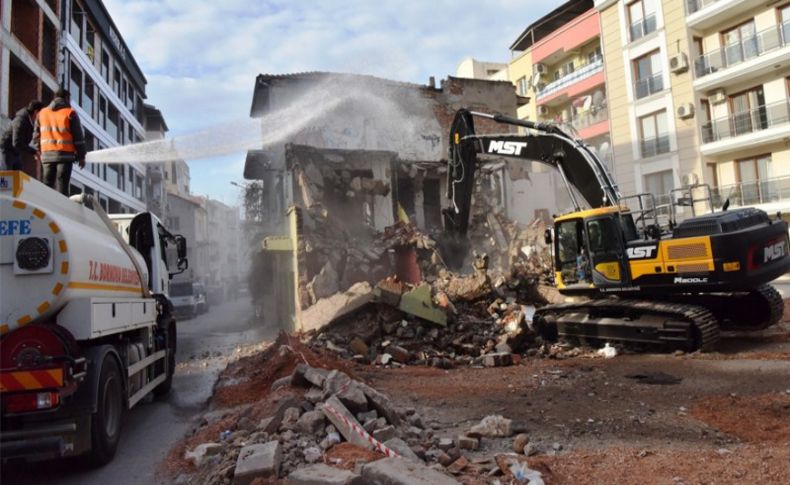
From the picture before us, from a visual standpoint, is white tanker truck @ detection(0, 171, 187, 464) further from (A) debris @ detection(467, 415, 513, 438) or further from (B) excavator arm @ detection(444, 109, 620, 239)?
(B) excavator arm @ detection(444, 109, 620, 239)

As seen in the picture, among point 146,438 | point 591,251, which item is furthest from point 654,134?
point 146,438

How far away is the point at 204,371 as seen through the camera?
435 inches

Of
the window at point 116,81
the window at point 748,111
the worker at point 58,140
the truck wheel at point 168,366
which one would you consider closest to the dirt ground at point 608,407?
the truck wheel at point 168,366

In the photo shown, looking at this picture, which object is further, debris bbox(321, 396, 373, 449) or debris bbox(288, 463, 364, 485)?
debris bbox(321, 396, 373, 449)

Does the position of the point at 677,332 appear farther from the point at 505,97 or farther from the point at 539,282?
the point at 505,97

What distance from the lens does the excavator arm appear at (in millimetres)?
10656

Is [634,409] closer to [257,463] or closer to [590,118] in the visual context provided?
[257,463]

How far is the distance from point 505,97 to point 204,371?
22.3 meters

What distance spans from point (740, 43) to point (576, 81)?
9.51 meters

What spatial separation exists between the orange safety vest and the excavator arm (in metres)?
7.64

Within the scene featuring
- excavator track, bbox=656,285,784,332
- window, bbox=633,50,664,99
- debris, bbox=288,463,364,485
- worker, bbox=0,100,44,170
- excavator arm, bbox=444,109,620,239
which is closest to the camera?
debris, bbox=288,463,364,485

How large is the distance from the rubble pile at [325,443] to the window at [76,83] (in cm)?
2581

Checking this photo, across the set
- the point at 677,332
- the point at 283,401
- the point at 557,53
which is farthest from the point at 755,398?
the point at 557,53

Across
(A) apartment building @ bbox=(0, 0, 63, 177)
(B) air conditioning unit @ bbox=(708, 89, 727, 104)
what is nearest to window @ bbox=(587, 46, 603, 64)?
(B) air conditioning unit @ bbox=(708, 89, 727, 104)
